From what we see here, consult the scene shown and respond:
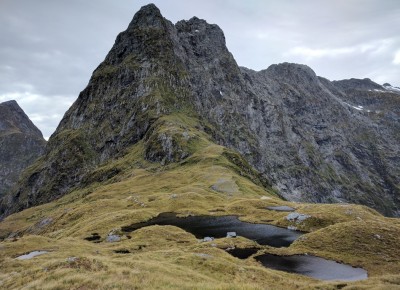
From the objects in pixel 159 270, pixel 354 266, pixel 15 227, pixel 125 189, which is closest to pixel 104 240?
pixel 159 270

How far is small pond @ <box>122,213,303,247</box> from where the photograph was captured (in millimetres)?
69062

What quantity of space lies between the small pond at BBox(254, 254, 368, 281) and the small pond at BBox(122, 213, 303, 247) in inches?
437

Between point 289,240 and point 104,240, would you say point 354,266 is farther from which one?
point 104,240

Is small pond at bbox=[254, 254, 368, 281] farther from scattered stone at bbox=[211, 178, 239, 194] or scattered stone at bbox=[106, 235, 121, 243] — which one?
scattered stone at bbox=[211, 178, 239, 194]

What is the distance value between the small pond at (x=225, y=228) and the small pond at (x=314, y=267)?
11.1 m

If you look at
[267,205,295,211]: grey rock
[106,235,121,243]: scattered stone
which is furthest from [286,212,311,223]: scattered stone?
[106,235,121,243]: scattered stone

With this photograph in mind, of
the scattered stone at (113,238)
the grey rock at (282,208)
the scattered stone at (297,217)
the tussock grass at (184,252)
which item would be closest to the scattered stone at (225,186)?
the tussock grass at (184,252)

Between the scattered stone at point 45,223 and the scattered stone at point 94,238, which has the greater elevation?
the scattered stone at point 94,238

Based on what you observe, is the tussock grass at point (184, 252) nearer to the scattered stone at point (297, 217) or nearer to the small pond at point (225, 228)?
the scattered stone at point (297, 217)

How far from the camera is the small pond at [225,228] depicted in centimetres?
6906

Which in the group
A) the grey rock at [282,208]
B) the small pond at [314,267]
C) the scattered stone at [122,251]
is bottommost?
the grey rock at [282,208]

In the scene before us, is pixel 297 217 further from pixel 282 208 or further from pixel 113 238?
pixel 113 238

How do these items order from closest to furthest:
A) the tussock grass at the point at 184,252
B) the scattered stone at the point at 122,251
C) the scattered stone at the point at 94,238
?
the tussock grass at the point at 184,252 → the scattered stone at the point at 122,251 → the scattered stone at the point at 94,238

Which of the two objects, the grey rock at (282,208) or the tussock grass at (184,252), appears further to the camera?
the grey rock at (282,208)
